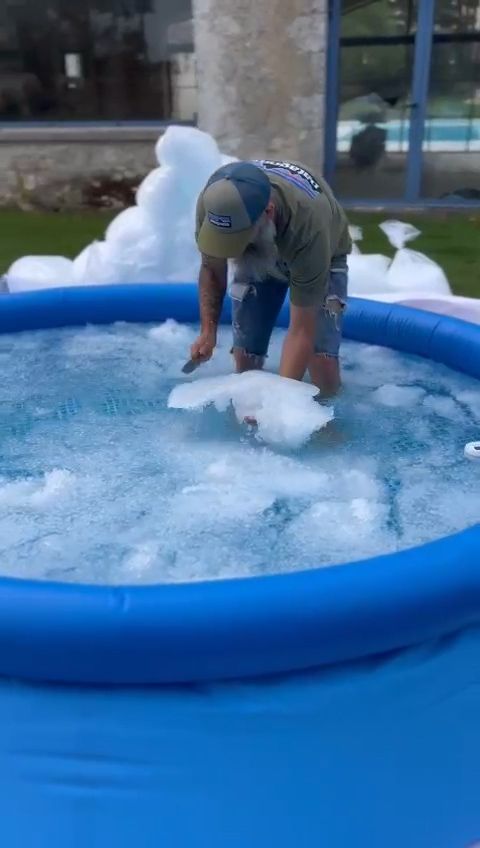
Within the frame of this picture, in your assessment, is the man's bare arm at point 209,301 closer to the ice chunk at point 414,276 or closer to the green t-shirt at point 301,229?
the green t-shirt at point 301,229

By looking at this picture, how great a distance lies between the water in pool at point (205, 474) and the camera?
7.10 ft

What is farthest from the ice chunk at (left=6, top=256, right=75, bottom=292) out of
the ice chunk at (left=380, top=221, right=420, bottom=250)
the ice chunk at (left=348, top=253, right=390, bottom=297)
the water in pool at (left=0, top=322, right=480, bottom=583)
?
the ice chunk at (left=380, top=221, right=420, bottom=250)

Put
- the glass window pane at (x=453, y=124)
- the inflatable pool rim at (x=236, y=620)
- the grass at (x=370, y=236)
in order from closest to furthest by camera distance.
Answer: the inflatable pool rim at (x=236, y=620) < the grass at (x=370, y=236) < the glass window pane at (x=453, y=124)

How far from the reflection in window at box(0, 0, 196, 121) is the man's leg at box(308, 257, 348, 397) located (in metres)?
4.78

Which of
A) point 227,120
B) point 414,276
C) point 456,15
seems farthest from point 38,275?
point 456,15

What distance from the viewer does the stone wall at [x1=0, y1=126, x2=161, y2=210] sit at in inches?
278

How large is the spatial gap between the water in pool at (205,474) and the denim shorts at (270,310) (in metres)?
0.29

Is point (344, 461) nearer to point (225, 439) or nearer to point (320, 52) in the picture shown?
point (225, 439)

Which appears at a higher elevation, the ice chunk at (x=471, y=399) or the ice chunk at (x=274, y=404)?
the ice chunk at (x=274, y=404)

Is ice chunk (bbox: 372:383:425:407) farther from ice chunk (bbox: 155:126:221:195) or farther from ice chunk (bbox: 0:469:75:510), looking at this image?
ice chunk (bbox: 155:126:221:195)

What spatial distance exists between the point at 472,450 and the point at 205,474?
802 mm

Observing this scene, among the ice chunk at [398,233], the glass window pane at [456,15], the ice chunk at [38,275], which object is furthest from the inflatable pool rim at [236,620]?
the glass window pane at [456,15]

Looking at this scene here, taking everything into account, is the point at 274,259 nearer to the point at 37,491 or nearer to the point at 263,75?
the point at 37,491

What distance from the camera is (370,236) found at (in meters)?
6.18
